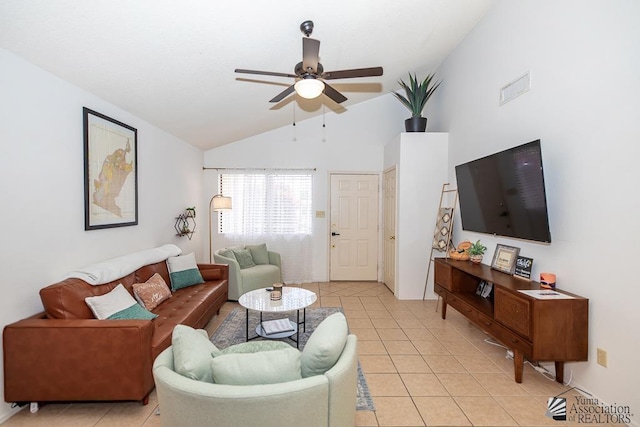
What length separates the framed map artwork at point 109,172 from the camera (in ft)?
9.15

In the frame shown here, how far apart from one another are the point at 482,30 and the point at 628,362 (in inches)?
144

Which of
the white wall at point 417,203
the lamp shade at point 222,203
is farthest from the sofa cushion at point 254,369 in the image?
the lamp shade at point 222,203

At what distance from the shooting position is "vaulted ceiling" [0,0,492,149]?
2.01m

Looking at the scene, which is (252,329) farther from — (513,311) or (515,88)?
(515,88)

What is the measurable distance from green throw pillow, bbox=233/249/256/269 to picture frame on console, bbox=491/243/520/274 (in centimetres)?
342

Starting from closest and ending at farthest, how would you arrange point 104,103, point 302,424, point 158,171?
1. point 302,424
2. point 104,103
3. point 158,171

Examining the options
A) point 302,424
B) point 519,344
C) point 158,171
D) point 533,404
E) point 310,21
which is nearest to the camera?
point 302,424

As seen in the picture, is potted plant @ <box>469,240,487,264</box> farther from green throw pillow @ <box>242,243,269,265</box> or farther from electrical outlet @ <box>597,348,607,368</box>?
green throw pillow @ <box>242,243,269,265</box>

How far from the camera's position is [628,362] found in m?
2.04

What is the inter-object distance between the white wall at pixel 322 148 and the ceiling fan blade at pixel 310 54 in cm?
339

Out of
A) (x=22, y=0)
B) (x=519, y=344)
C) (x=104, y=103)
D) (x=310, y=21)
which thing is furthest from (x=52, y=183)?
(x=519, y=344)

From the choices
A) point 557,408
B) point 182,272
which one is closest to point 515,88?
point 557,408

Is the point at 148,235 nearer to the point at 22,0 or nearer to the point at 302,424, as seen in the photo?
the point at 22,0

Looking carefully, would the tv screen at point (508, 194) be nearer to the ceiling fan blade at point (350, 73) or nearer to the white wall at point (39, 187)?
the ceiling fan blade at point (350, 73)
